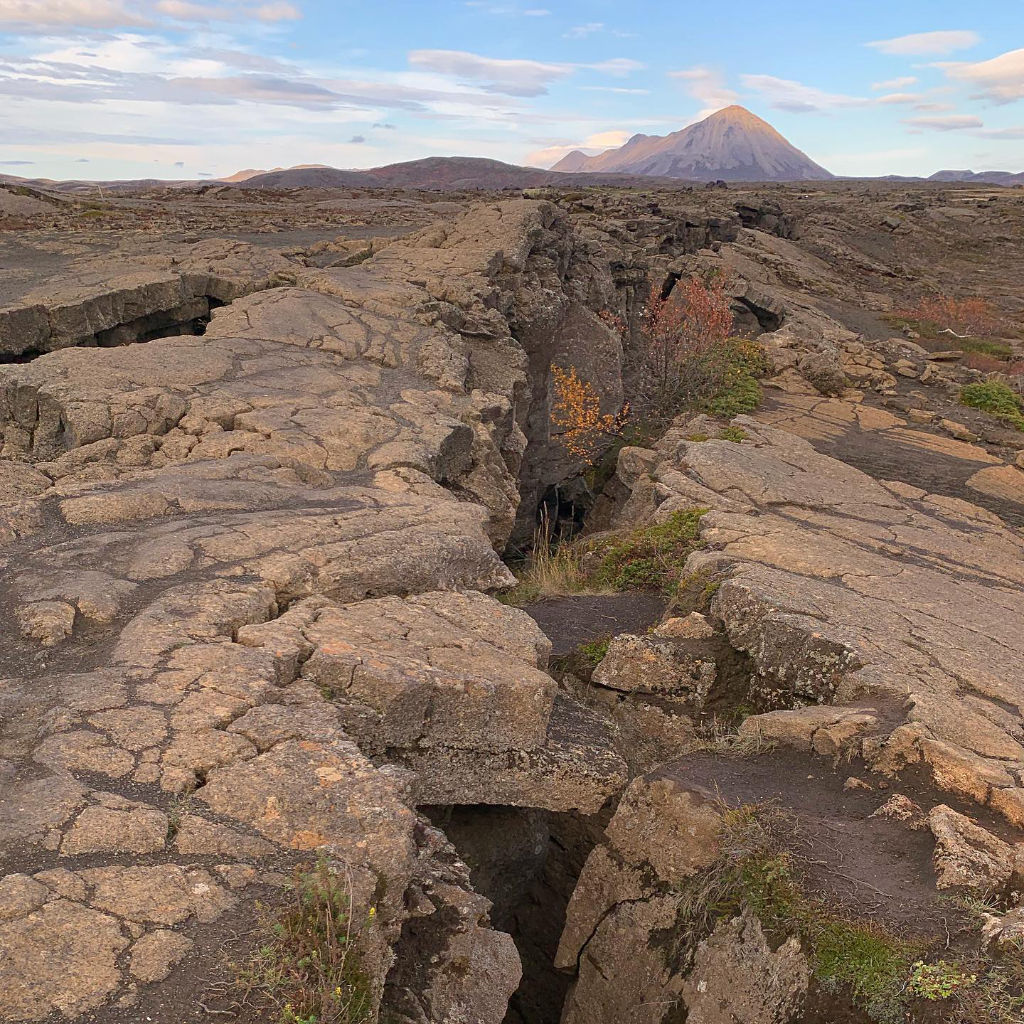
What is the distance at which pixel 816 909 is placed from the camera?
2.94 m

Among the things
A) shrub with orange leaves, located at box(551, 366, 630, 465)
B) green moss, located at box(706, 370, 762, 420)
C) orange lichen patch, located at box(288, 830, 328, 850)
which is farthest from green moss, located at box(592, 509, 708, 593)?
shrub with orange leaves, located at box(551, 366, 630, 465)

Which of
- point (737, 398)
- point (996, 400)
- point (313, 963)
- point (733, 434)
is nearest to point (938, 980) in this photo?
point (313, 963)

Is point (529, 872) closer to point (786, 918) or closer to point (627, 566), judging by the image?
point (786, 918)

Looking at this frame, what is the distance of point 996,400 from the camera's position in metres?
11.7

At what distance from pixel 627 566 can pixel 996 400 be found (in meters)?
8.18

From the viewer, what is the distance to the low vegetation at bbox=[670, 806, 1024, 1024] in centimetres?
252

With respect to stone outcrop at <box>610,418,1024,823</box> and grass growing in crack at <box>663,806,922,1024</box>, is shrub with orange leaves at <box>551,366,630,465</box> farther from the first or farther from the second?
grass growing in crack at <box>663,806,922,1024</box>

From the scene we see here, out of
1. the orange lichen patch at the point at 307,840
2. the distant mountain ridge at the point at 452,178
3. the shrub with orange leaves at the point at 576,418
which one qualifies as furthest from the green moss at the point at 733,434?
the distant mountain ridge at the point at 452,178

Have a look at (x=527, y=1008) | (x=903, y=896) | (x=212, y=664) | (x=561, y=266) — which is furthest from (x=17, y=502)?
(x=561, y=266)

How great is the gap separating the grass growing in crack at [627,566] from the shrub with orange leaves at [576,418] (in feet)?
13.5

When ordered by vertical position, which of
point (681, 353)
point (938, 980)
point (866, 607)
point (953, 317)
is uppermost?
point (953, 317)

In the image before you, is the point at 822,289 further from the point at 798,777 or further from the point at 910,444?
the point at 798,777

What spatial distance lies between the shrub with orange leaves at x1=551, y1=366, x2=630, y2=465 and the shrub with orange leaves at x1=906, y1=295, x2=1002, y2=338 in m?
12.1

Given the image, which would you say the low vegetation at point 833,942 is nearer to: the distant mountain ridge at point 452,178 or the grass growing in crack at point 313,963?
the grass growing in crack at point 313,963
